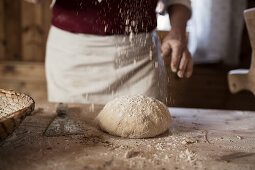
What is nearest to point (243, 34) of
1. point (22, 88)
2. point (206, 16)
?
point (206, 16)

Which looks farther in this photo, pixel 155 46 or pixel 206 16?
pixel 206 16

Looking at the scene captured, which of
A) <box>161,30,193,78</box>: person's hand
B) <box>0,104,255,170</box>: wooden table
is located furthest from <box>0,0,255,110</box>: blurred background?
<box>0,104,255,170</box>: wooden table

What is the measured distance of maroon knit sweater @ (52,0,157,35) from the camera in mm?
1195

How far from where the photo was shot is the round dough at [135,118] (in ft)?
2.76

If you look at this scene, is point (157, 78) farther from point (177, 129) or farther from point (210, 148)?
point (210, 148)

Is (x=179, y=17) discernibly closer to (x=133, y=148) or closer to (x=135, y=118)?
(x=135, y=118)

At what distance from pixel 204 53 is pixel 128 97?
1.86 meters

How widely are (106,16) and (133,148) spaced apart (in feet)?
2.10

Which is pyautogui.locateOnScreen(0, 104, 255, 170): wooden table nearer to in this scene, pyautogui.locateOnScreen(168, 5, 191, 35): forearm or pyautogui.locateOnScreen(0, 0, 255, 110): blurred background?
pyautogui.locateOnScreen(168, 5, 191, 35): forearm

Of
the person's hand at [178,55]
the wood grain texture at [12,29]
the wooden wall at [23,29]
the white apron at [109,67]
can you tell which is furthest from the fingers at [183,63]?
the wood grain texture at [12,29]

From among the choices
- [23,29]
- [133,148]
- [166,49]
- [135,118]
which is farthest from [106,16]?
[23,29]

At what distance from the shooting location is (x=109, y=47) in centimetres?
128

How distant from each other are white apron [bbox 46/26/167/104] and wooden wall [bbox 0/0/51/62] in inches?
67.0

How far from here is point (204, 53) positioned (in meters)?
2.63
